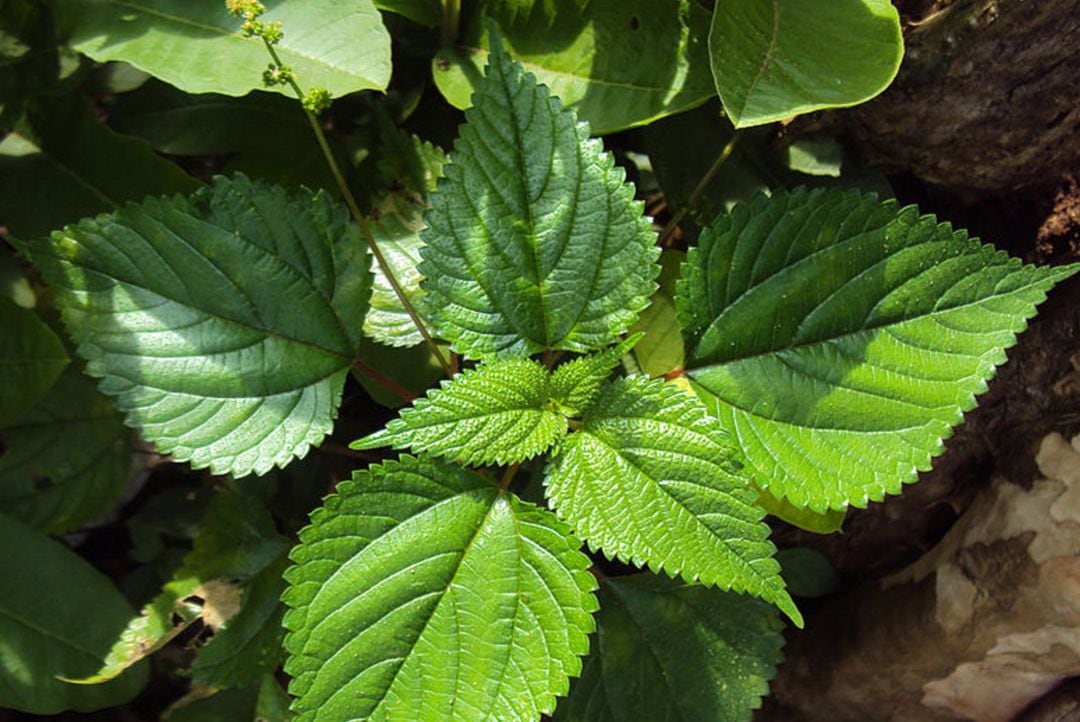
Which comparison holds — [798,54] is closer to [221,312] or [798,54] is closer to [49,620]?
[221,312]

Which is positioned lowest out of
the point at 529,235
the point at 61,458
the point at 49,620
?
the point at 49,620

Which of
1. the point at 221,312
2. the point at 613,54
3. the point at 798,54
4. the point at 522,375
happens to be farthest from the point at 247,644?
the point at 798,54

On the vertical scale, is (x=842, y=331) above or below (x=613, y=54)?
below

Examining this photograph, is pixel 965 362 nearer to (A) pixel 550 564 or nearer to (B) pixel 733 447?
(B) pixel 733 447

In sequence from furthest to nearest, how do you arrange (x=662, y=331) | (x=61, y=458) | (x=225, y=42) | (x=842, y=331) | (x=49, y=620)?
1. (x=61, y=458)
2. (x=49, y=620)
3. (x=662, y=331)
4. (x=225, y=42)
5. (x=842, y=331)

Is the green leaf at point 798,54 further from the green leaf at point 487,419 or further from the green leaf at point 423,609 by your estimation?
the green leaf at point 423,609

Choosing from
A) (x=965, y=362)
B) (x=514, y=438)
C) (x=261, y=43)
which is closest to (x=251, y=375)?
(x=514, y=438)

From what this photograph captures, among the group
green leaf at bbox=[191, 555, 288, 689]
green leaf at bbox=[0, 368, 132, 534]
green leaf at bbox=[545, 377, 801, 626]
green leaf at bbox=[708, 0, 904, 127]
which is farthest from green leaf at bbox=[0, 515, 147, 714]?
green leaf at bbox=[708, 0, 904, 127]
